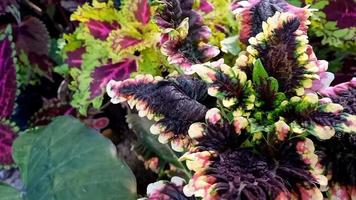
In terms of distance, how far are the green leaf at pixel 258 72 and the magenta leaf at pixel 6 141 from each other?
1.99 ft

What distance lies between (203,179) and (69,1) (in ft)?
2.37

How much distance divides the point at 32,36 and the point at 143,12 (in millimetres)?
321

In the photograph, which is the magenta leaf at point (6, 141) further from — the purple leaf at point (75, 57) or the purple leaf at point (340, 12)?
the purple leaf at point (340, 12)

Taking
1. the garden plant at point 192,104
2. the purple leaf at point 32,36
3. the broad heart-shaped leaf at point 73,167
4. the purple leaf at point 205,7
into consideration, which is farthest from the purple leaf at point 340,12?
the purple leaf at point 32,36

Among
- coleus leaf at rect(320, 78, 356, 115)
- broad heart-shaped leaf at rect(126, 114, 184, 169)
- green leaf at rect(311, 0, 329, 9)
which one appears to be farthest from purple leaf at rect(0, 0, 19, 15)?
coleus leaf at rect(320, 78, 356, 115)

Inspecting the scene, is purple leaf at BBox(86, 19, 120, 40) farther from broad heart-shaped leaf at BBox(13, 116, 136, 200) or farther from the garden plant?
broad heart-shaped leaf at BBox(13, 116, 136, 200)

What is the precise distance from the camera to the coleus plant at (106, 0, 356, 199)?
64 cm

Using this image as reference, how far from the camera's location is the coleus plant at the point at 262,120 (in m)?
0.64

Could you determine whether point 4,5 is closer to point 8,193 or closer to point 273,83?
point 8,193

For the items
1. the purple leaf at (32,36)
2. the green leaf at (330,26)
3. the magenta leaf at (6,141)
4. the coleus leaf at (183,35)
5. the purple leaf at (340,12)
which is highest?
the coleus leaf at (183,35)

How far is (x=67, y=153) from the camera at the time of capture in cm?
89

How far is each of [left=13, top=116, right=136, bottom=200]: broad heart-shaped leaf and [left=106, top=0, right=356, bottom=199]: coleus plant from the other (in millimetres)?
89

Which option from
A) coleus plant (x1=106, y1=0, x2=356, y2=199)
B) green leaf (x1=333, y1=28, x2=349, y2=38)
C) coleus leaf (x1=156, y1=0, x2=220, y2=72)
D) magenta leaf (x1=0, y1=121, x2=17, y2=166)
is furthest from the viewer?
magenta leaf (x1=0, y1=121, x2=17, y2=166)

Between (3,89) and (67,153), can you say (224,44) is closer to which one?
(67,153)
